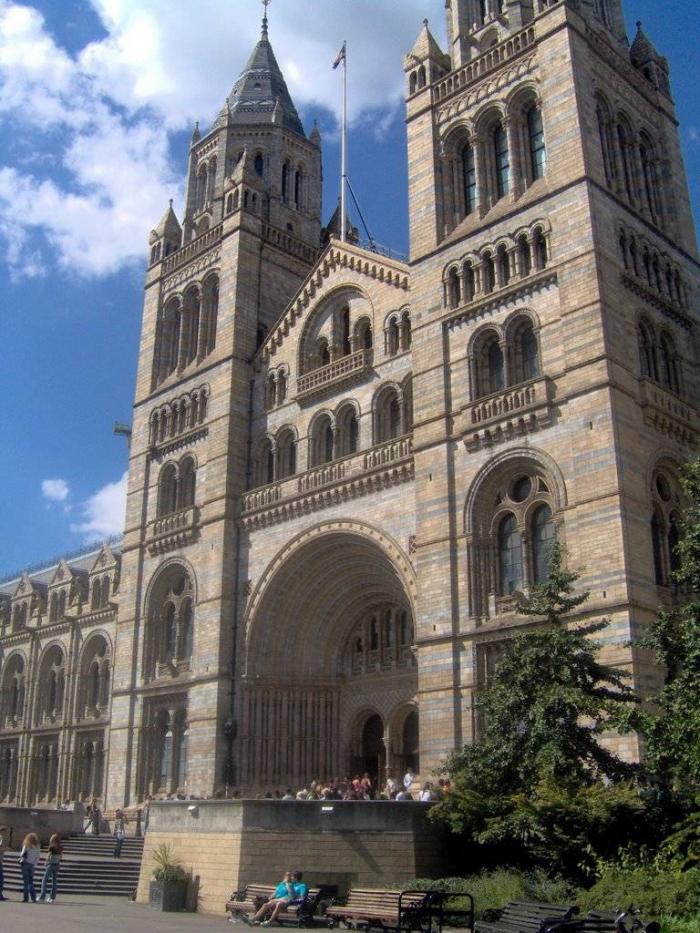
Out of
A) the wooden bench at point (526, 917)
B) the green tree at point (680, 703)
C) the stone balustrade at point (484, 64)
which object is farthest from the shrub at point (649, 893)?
the stone balustrade at point (484, 64)

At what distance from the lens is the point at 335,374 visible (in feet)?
119

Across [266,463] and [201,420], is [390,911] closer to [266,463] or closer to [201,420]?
[266,463]

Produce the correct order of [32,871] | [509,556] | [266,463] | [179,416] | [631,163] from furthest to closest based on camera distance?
1. [179,416]
2. [266,463]
3. [631,163]
4. [509,556]
5. [32,871]

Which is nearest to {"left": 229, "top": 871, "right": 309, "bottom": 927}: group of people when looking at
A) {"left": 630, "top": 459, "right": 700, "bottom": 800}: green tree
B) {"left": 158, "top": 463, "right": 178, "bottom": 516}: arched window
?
{"left": 630, "top": 459, "right": 700, "bottom": 800}: green tree

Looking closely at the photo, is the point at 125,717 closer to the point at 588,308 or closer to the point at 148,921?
the point at 148,921

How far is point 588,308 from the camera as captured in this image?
91.1 ft

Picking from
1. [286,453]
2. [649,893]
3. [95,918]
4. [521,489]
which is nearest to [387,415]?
[286,453]

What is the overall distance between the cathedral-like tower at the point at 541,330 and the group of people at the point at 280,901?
25.5 feet

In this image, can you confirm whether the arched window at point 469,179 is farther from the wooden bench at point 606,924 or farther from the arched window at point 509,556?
the wooden bench at point 606,924

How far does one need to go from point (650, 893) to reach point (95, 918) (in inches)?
413

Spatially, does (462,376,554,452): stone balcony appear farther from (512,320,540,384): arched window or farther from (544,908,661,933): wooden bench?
(544,908,661,933): wooden bench

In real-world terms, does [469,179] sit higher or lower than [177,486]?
higher

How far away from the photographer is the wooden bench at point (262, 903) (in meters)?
19.9

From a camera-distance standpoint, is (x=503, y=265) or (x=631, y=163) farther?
(x=631, y=163)
